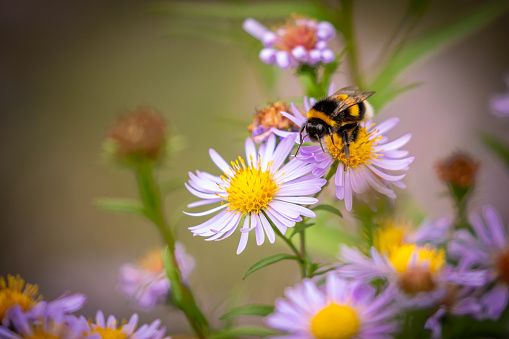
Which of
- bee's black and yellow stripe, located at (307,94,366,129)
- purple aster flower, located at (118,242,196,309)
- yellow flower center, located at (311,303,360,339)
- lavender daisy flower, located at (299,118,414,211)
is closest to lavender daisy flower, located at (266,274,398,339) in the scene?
yellow flower center, located at (311,303,360,339)

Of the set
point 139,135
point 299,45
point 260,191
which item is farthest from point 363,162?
point 139,135

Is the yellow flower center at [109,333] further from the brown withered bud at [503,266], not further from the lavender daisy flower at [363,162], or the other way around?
the brown withered bud at [503,266]

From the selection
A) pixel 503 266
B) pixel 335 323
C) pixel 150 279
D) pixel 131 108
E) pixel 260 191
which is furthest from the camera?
pixel 131 108

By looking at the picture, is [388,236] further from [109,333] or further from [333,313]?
[109,333]

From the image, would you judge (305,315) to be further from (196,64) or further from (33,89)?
(33,89)

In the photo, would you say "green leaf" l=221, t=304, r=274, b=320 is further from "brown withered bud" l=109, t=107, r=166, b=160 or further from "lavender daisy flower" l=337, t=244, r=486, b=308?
"brown withered bud" l=109, t=107, r=166, b=160

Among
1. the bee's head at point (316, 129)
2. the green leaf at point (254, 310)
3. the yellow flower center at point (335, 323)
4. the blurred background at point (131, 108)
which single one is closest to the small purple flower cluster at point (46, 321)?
the green leaf at point (254, 310)
